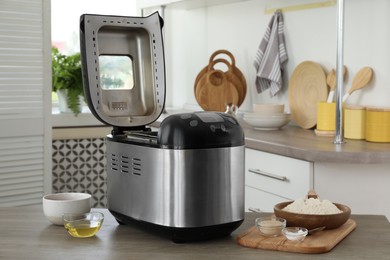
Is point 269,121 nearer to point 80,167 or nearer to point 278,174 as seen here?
point 278,174

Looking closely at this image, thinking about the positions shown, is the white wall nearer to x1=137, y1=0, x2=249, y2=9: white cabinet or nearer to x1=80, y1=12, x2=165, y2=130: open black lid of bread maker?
x1=137, y1=0, x2=249, y2=9: white cabinet

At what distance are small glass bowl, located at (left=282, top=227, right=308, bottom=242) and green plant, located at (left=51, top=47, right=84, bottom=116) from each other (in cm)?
315

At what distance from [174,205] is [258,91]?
2.47m

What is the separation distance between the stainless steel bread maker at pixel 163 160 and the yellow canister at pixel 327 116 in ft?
4.95

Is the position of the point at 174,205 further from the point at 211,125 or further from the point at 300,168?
the point at 300,168

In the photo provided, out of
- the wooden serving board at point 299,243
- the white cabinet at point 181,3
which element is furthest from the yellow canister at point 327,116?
the wooden serving board at point 299,243

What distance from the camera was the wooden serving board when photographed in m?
1.55

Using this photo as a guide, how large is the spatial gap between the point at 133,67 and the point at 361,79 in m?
1.60

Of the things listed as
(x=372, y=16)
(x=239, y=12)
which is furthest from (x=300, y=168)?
(x=239, y=12)

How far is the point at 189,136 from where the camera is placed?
160cm

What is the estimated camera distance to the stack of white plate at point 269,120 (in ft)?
11.4

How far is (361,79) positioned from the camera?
3.21m

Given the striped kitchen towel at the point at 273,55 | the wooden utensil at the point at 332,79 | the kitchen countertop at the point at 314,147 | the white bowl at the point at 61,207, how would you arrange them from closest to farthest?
the white bowl at the point at 61,207
the kitchen countertop at the point at 314,147
the wooden utensil at the point at 332,79
the striped kitchen towel at the point at 273,55

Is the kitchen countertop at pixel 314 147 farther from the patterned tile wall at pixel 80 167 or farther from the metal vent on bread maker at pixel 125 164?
the patterned tile wall at pixel 80 167
